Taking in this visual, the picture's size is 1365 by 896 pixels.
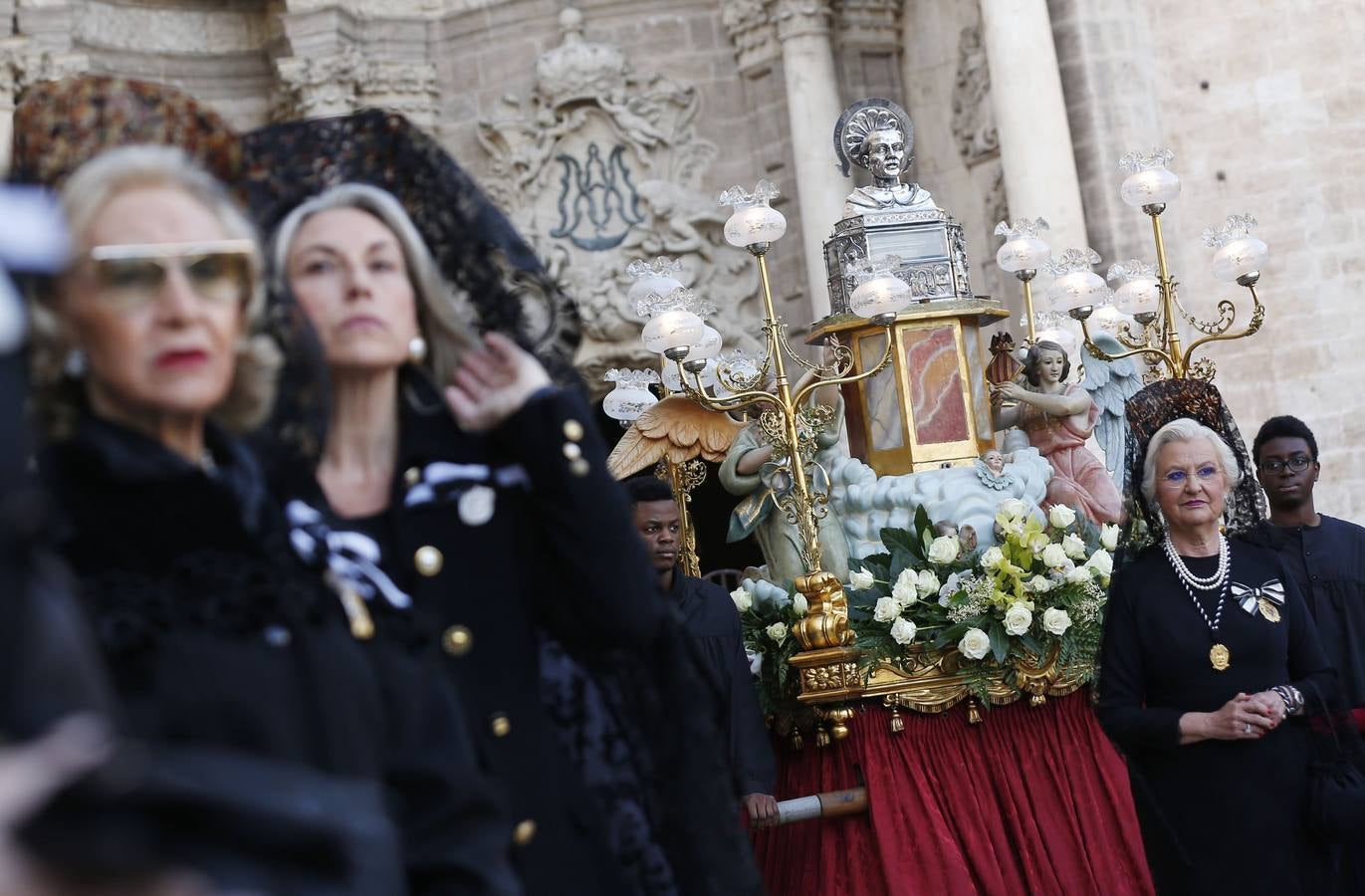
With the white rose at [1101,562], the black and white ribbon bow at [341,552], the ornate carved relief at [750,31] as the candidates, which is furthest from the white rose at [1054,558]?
the ornate carved relief at [750,31]

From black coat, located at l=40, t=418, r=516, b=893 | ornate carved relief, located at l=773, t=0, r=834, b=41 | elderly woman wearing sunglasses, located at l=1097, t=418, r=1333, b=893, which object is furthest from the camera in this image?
ornate carved relief, located at l=773, t=0, r=834, b=41

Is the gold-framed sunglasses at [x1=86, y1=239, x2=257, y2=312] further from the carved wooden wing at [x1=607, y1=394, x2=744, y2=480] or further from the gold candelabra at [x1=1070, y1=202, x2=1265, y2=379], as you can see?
the gold candelabra at [x1=1070, y1=202, x2=1265, y2=379]

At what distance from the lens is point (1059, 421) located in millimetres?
8109

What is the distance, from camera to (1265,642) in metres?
4.51

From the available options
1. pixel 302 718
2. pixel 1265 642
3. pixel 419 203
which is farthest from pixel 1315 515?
pixel 302 718

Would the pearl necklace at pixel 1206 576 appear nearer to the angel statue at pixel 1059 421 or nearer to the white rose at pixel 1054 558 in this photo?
the white rose at pixel 1054 558

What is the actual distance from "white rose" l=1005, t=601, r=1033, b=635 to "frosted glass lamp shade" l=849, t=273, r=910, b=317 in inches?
47.2

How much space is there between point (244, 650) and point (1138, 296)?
6.90 metres

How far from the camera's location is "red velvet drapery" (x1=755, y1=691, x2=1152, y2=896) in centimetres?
581

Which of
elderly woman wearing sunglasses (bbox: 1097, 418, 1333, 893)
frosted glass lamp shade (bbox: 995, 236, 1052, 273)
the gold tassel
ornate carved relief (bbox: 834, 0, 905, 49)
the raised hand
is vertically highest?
ornate carved relief (bbox: 834, 0, 905, 49)

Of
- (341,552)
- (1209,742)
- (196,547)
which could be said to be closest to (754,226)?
(1209,742)

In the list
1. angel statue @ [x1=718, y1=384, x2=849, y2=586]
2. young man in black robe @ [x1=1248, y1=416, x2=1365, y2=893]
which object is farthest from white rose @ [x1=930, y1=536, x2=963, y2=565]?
young man in black robe @ [x1=1248, y1=416, x2=1365, y2=893]

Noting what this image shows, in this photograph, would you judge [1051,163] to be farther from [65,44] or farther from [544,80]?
[65,44]

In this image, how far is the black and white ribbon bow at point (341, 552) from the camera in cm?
203
